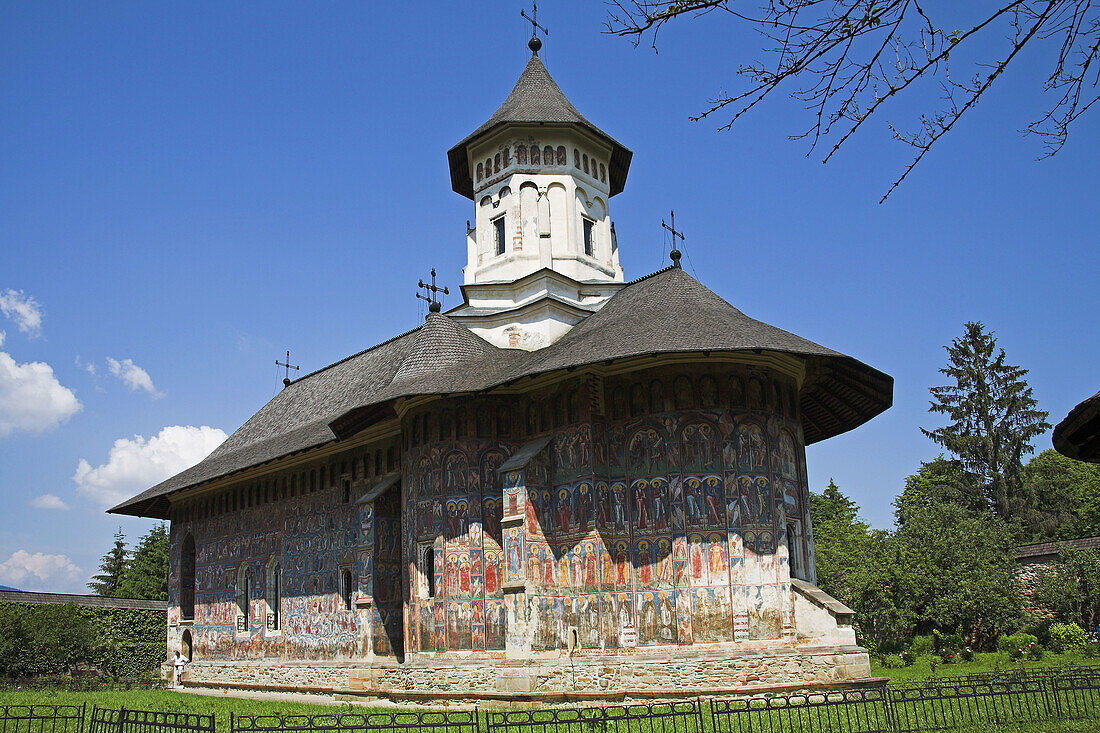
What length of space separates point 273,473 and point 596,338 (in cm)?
1111

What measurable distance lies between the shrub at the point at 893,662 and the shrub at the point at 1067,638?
3396 mm

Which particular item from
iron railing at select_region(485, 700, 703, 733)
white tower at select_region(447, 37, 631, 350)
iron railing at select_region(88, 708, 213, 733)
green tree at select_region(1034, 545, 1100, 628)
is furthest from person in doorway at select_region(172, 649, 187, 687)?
green tree at select_region(1034, 545, 1100, 628)

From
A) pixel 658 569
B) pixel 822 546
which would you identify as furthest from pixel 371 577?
pixel 822 546

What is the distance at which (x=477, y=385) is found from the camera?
53.9 ft

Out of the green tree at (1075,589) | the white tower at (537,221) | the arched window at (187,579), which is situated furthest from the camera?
the arched window at (187,579)

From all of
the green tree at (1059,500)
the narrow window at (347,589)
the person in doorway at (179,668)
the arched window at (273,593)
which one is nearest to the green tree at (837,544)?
the green tree at (1059,500)

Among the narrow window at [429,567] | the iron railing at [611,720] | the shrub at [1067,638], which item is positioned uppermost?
the narrow window at [429,567]

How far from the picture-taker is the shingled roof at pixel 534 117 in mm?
22734

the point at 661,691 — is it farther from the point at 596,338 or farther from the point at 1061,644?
the point at 1061,644

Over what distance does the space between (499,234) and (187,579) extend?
44.3 ft

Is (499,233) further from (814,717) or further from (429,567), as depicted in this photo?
(814,717)

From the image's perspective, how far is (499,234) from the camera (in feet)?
75.6

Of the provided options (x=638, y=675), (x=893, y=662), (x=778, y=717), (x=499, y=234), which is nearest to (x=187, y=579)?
(x=499, y=234)

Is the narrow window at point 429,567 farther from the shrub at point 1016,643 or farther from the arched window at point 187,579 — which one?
the shrub at point 1016,643
